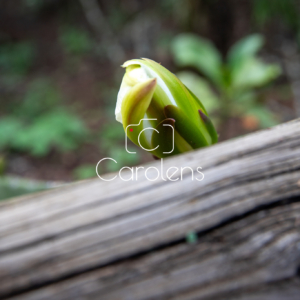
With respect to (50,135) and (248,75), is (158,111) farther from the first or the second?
(50,135)

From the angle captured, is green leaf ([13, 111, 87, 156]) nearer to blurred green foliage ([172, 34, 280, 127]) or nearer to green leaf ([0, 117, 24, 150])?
green leaf ([0, 117, 24, 150])

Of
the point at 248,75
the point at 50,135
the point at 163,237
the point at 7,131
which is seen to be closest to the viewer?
the point at 163,237

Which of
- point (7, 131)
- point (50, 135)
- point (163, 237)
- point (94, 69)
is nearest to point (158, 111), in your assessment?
point (163, 237)

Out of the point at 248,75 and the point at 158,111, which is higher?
the point at 248,75

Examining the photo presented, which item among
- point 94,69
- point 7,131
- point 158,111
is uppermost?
point 94,69

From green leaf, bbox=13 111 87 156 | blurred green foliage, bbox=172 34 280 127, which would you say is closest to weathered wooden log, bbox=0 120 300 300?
blurred green foliage, bbox=172 34 280 127
